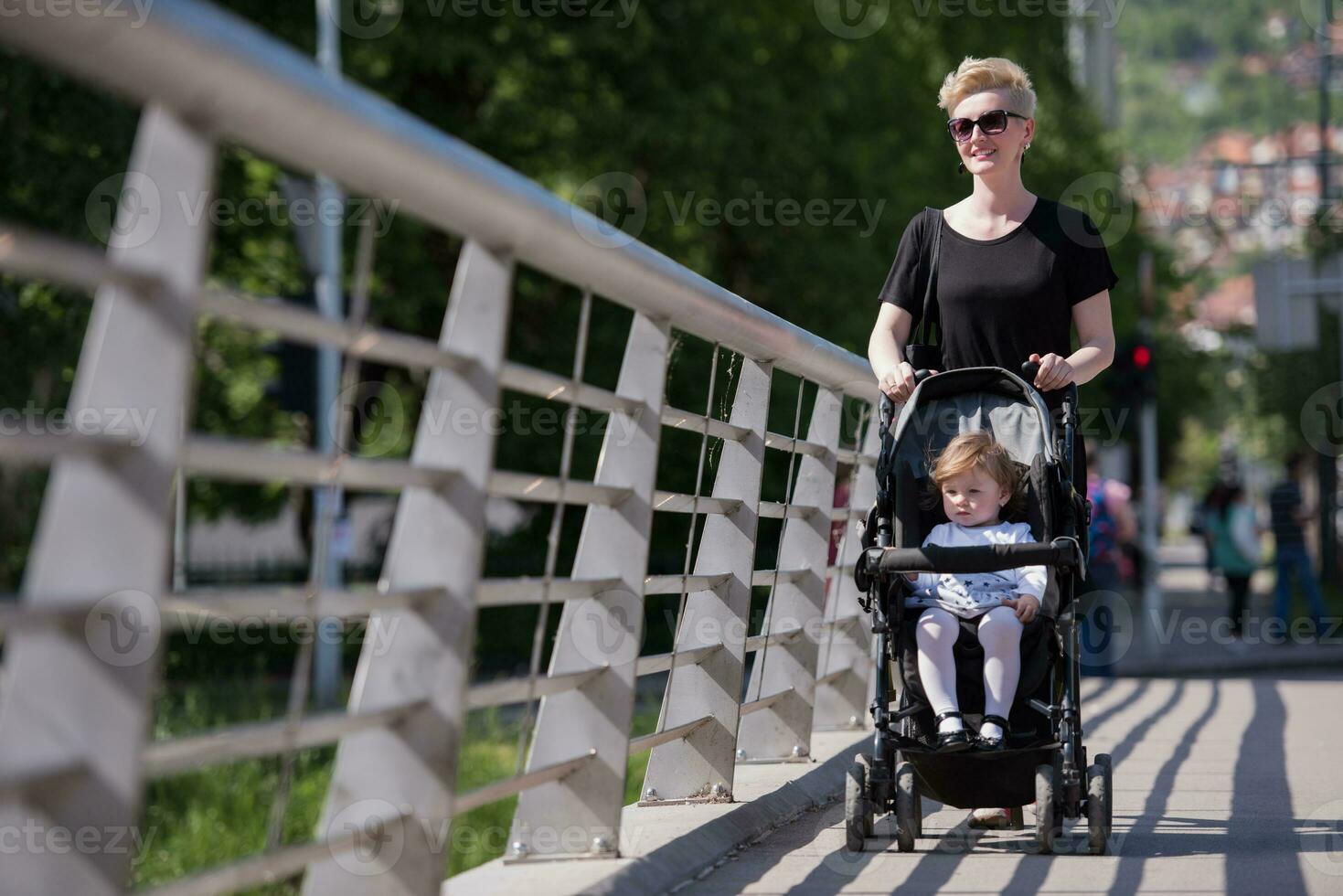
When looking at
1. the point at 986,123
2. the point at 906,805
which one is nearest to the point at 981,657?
the point at 906,805

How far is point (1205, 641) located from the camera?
22.8 m

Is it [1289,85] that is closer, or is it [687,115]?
[687,115]

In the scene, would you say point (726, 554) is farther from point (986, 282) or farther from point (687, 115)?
point (687, 115)

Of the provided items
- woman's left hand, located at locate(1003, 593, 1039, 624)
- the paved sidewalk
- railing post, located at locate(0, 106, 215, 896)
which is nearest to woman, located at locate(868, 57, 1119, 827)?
woman's left hand, located at locate(1003, 593, 1039, 624)

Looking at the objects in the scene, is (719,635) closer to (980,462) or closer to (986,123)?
(980,462)

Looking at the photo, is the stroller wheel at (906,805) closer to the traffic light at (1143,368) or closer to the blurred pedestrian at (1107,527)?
the blurred pedestrian at (1107,527)

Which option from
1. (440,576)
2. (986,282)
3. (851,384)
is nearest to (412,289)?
(851,384)

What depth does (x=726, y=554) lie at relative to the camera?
607 centimetres

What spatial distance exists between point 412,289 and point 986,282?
1912 cm

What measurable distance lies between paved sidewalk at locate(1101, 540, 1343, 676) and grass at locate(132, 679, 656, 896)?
4.91 meters

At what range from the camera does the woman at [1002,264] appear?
19.4 ft

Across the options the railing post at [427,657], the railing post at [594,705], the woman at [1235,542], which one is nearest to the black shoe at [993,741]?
the railing post at [594,705]

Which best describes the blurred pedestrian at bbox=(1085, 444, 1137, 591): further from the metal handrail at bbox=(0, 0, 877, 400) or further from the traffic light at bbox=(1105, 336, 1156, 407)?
the metal handrail at bbox=(0, 0, 877, 400)

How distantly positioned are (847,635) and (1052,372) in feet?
10.1
